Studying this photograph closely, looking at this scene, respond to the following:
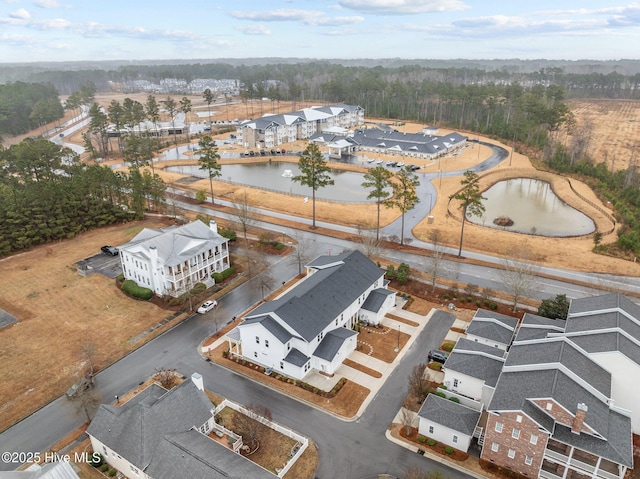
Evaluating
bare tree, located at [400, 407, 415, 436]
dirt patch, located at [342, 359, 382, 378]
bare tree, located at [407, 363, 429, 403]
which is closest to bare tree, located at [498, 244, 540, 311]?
bare tree, located at [407, 363, 429, 403]

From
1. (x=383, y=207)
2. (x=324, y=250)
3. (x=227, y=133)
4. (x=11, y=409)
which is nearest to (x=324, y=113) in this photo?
(x=227, y=133)

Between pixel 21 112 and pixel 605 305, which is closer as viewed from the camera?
pixel 605 305

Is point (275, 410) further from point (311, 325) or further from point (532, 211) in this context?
point (532, 211)

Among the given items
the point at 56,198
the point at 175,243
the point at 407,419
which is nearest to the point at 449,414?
the point at 407,419

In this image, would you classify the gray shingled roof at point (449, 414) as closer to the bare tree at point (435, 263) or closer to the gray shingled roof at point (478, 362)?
the gray shingled roof at point (478, 362)

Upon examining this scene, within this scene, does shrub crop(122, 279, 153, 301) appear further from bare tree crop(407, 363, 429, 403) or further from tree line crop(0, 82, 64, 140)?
tree line crop(0, 82, 64, 140)

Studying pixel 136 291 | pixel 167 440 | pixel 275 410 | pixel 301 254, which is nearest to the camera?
pixel 167 440
